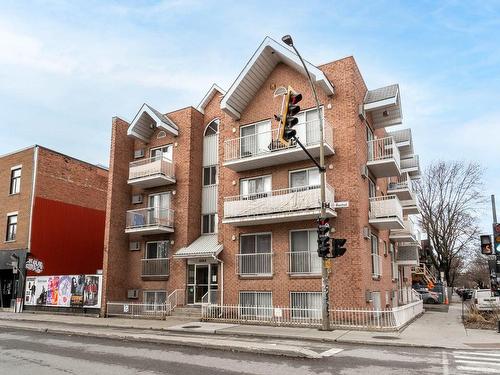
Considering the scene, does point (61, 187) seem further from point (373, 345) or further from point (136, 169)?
point (373, 345)

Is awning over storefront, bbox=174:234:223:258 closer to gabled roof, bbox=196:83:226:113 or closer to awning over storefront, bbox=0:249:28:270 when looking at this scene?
gabled roof, bbox=196:83:226:113

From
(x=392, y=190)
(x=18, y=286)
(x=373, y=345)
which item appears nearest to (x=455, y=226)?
(x=392, y=190)

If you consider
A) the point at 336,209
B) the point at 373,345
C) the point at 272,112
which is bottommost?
the point at 373,345

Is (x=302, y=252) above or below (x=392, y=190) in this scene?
below

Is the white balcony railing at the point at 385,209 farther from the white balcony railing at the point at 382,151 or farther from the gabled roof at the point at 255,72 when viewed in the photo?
the gabled roof at the point at 255,72

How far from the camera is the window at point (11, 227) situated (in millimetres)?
28708

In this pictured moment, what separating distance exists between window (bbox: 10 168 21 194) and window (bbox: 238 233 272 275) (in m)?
17.5

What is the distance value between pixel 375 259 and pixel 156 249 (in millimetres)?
12080

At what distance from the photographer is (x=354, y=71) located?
794 inches

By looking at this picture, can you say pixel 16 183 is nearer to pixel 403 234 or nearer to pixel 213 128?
pixel 213 128

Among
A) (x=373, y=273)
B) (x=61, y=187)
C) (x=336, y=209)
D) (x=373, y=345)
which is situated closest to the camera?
(x=373, y=345)

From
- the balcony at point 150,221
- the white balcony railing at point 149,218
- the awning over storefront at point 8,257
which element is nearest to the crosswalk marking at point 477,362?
the balcony at point 150,221

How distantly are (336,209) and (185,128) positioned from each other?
10.4 m

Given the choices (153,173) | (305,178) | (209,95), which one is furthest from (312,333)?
(209,95)
